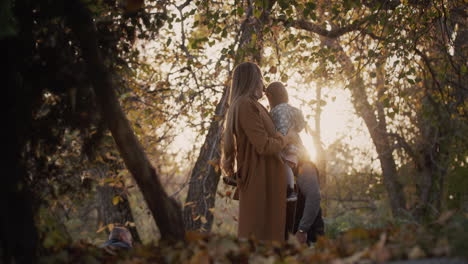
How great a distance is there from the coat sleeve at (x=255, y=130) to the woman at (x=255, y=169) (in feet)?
0.06

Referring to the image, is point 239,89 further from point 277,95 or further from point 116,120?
point 116,120

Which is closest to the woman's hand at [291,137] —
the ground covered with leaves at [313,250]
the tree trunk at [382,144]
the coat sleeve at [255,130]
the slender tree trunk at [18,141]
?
the coat sleeve at [255,130]

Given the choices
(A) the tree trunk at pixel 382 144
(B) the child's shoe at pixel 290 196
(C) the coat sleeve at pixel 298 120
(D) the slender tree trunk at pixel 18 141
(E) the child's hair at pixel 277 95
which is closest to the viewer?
(D) the slender tree trunk at pixel 18 141

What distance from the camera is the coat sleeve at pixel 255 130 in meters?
3.91

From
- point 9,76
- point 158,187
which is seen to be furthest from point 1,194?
point 158,187

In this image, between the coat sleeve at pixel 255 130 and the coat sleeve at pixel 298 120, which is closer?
the coat sleeve at pixel 255 130

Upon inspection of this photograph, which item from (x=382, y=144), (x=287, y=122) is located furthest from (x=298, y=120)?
(x=382, y=144)

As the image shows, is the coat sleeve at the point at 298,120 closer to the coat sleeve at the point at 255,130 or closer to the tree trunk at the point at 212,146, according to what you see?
the coat sleeve at the point at 255,130

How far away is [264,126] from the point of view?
4.10 metres

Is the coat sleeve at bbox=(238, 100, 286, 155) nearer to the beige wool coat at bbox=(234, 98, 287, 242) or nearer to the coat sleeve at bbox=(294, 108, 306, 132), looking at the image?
the beige wool coat at bbox=(234, 98, 287, 242)

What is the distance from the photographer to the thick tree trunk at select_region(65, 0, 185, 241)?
2623 mm

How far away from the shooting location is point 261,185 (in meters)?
4.04

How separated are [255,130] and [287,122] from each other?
2.12 ft

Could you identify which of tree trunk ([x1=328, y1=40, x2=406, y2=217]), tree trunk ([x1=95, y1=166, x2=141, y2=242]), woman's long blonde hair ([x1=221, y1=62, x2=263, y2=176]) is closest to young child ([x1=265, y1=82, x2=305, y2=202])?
woman's long blonde hair ([x1=221, y1=62, x2=263, y2=176])
